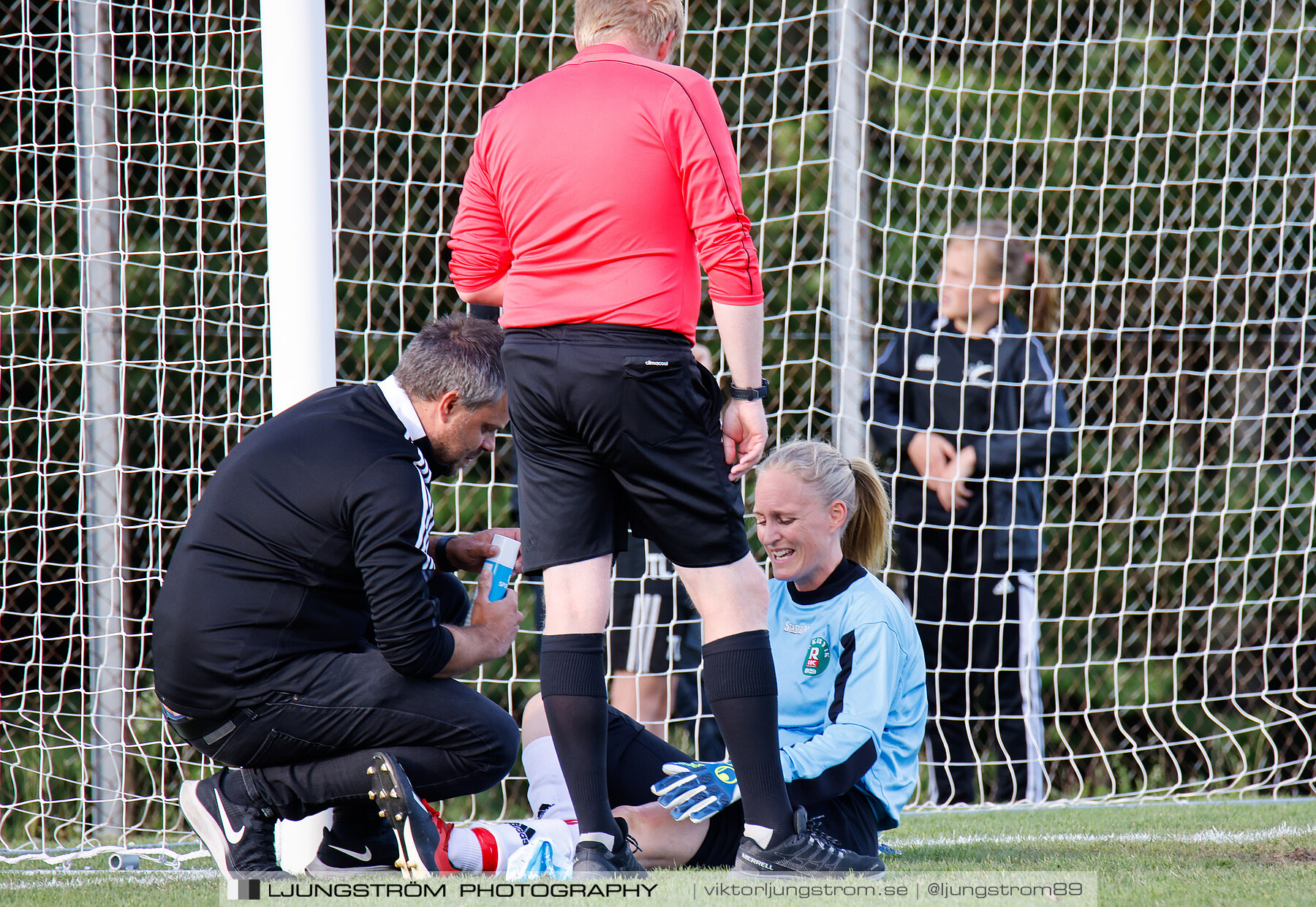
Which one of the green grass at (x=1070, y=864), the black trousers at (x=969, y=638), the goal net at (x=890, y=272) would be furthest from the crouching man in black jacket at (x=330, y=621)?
the black trousers at (x=969, y=638)

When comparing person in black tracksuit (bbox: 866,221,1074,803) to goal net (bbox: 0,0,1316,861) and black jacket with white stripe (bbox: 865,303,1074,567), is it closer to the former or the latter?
black jacket with white stripe (bbox: 865,303,1074,567)

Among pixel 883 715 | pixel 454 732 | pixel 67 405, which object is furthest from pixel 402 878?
pixel 67 405

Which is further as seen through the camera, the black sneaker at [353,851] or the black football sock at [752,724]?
the black sneaker at [353,851]

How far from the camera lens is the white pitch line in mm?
2826

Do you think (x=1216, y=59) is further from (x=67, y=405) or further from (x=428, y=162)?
(x=67, y=405)

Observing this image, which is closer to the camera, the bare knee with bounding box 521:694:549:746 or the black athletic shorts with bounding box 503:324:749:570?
the black athletic shorts with bounding box 503:324:749:570

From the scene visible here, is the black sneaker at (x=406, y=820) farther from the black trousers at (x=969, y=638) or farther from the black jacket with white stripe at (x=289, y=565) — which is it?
the black trousers at (x=969, y=638)

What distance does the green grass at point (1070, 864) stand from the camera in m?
1.99

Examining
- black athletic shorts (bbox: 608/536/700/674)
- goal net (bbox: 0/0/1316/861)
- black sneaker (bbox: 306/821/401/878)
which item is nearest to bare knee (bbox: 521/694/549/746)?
black sneaker (bbox: 306/821/401/878)

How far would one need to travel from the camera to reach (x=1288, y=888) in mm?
2121

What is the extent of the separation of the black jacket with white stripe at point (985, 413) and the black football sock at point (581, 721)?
7.93ft

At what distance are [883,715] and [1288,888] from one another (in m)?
0.73

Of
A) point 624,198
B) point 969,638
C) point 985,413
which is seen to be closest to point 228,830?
point 624,198

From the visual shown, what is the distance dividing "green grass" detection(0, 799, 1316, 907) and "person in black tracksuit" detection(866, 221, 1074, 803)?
2.30ft
